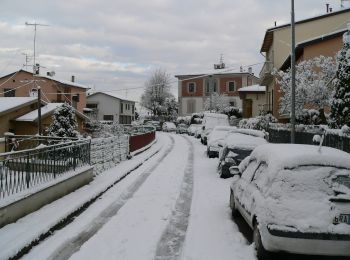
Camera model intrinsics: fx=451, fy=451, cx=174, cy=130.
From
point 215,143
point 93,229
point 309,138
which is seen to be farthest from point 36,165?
point 215,143

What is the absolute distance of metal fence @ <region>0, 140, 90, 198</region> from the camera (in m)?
8.68

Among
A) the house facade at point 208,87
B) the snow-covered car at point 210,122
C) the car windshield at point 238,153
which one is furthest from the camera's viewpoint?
the house facade at point 208,87

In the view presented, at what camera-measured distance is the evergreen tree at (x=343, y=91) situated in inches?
568

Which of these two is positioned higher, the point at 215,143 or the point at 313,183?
the point at 313,183

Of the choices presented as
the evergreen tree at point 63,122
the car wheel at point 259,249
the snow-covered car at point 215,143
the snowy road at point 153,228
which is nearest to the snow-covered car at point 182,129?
the evergreen tree at point 63,122

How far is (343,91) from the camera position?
1464 centimetres

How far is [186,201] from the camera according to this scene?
37.0 feet

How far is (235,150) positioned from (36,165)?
23.8 ft

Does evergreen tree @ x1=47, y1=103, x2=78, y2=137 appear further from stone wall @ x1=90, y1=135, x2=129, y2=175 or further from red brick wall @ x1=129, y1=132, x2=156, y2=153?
stone wall @ x1=90, y1=135, x2=129, y2=175

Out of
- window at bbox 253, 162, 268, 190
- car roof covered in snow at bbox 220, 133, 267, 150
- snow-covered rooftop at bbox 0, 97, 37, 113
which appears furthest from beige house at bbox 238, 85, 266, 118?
window at bbox 253, 162, 268, 190

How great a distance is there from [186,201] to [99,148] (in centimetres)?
645

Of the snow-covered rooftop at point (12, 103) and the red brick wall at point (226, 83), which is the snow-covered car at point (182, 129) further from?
the snow-covered rooftop at point (12, 103)

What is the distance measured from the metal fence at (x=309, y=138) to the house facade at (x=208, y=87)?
56.5m

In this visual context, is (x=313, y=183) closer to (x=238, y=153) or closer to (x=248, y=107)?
(x=238, y=153)
